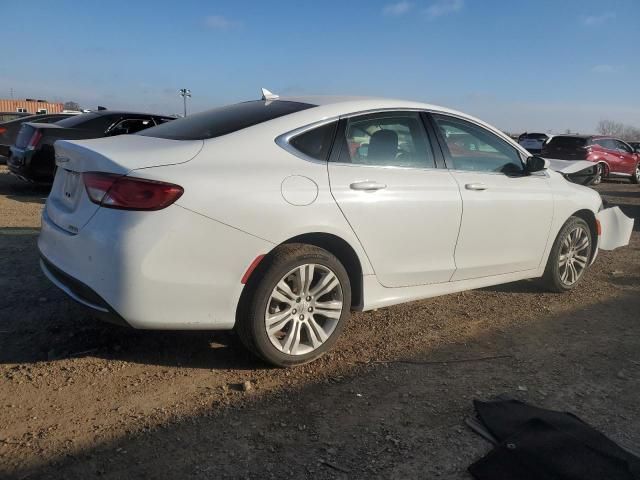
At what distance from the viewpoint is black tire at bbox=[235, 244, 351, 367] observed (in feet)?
10.00

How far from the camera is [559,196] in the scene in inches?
187

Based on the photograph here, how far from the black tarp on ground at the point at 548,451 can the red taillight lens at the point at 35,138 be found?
8.23 m

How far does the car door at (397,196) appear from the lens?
11.2ft

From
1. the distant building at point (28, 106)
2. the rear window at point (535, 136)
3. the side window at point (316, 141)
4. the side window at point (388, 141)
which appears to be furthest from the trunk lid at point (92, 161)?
the distant building at point (28, 106)

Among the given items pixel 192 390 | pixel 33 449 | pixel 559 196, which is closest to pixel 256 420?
pixel 192 390

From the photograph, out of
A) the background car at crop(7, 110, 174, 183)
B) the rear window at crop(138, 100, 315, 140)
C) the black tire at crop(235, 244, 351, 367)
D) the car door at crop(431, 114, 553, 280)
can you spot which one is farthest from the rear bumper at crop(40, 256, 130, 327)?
the background car at crop(7, 110, 174, 183)

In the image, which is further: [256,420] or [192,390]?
[192,390]

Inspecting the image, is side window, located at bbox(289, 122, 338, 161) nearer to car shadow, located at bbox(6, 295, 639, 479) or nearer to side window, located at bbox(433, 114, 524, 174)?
side window, located at bbox(433, 114, 524, 174)

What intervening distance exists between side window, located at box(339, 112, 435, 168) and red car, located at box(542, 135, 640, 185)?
15.1m

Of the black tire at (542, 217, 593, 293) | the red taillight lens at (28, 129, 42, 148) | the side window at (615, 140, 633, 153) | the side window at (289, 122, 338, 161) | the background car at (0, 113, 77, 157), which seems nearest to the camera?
the side window at (289, 122, 338, 161)

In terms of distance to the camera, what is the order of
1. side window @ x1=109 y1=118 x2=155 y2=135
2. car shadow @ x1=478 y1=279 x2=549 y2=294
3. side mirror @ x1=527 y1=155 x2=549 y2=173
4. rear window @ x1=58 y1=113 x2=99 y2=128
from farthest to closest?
Result: side window @ x1=109 y1=118 x2=155 y2=135, rear window @ x1=58 y1=113 x2=99 y2=128, car shadow @ x1=478 y1=279 x2=549 y2=294, side mirror @ x1=527 y1=155 x2=549 y2=173

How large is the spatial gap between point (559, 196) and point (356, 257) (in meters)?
2.32

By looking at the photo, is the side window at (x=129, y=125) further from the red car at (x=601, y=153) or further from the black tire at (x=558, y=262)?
the red car at (x=601, y=153)

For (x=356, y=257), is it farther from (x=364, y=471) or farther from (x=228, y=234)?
(x=364, y=471)
